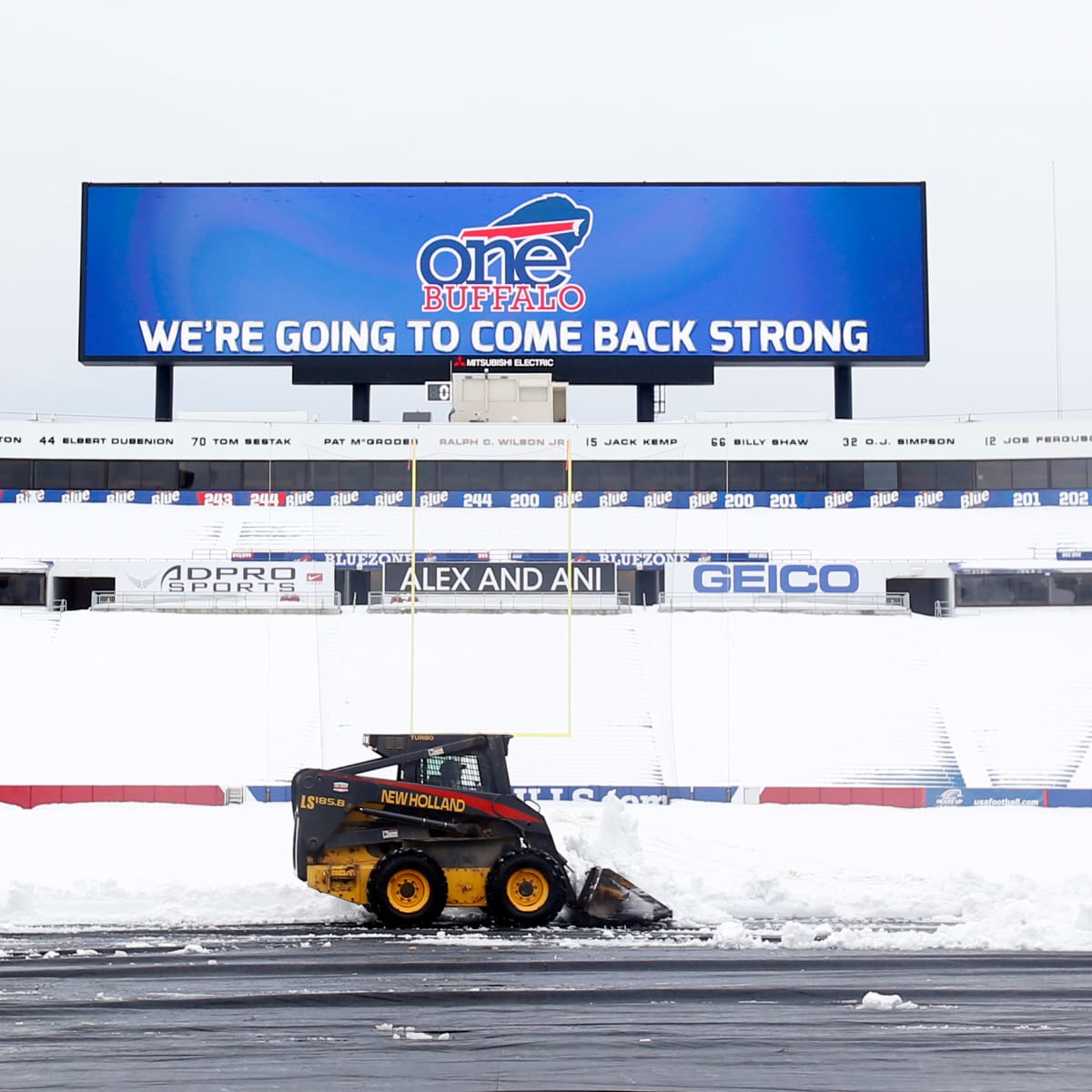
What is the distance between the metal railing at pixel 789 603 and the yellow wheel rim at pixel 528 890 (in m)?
23.4

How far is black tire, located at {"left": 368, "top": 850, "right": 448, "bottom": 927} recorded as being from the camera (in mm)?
16594

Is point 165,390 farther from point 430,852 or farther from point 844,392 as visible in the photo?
point 430,852

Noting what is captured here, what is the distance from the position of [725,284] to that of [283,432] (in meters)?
15.9

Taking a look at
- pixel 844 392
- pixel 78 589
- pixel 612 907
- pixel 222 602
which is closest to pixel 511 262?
pixel 844 392

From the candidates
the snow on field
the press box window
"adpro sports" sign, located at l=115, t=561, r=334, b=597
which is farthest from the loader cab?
the press box window

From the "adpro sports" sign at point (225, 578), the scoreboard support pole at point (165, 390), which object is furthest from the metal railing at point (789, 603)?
the scoreboard support pole at point (165, 390)

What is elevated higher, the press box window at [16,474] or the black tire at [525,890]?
the press box window at [16,474]

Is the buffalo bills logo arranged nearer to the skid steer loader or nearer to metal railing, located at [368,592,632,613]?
metal railing, located at [368,592,632,613]

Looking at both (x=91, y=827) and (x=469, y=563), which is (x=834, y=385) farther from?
(x=91, y=827)

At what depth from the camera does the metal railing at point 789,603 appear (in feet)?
132

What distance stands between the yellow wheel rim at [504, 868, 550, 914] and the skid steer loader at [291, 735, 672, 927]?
10 mm

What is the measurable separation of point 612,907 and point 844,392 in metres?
39.0

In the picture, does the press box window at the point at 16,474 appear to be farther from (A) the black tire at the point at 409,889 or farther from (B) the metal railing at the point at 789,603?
(A) the black tire at the point at 409,889

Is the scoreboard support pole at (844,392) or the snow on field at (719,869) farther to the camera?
the scoreboard support pole at (844,392)
